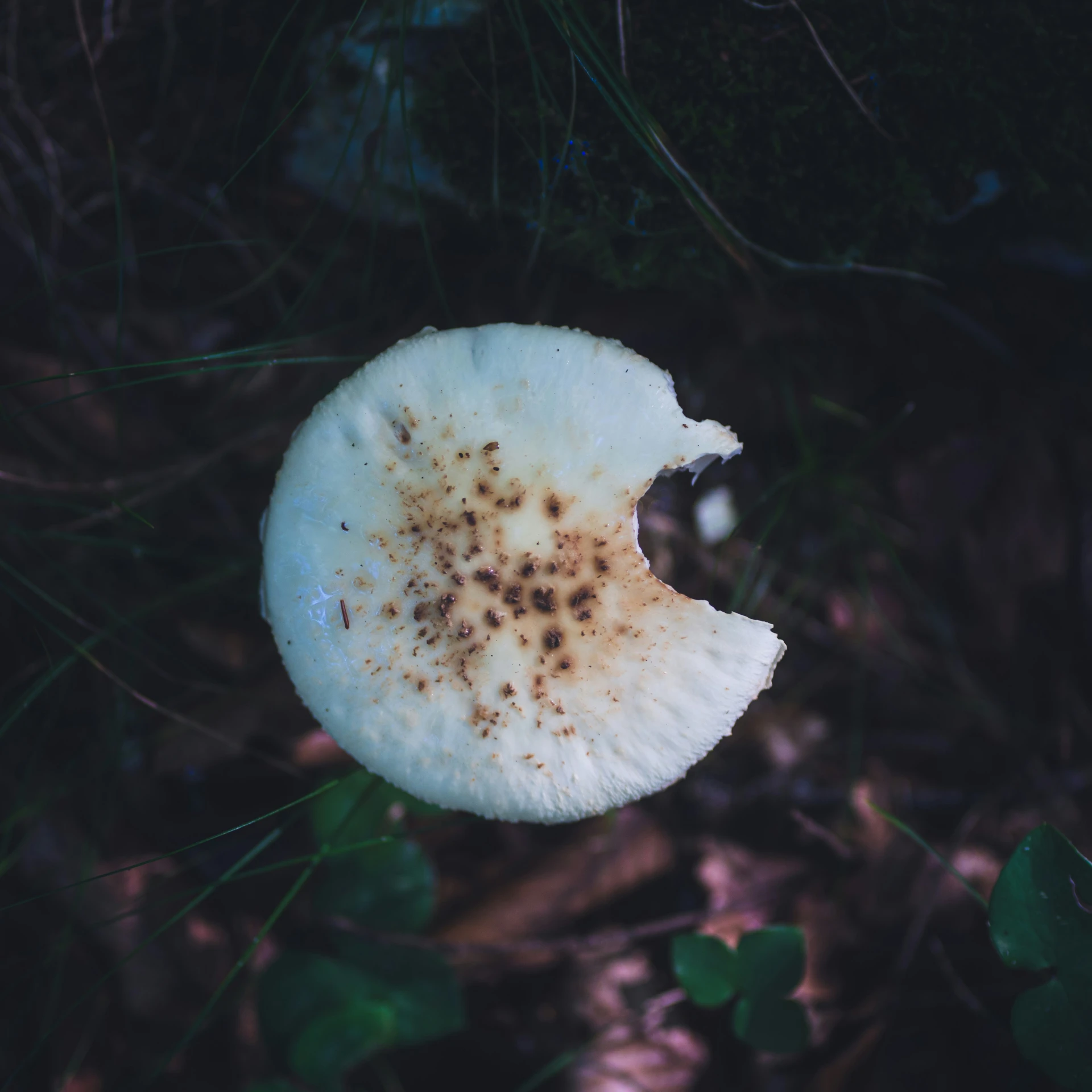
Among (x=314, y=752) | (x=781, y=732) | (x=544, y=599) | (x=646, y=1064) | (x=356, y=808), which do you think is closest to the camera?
(x=544, y=599)

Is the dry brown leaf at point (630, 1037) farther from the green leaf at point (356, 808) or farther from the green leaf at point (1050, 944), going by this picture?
the green leaf at point (1050, 944)

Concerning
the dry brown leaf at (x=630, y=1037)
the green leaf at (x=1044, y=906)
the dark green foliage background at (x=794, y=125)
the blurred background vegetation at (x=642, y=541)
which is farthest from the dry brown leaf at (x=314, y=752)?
the green leaf at (x=1044, y=906)

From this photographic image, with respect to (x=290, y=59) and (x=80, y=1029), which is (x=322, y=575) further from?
(x=80, y=1029)

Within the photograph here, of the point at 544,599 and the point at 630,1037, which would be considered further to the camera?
the point at 630,1037

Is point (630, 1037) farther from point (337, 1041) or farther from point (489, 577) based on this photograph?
point (489, 577)

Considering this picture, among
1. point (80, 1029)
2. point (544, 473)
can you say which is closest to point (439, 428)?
point (544, 473)

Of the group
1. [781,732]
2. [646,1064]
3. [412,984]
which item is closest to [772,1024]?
[646,1064]

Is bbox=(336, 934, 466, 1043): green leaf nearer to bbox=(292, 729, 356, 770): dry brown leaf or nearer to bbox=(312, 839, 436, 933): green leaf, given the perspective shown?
bbox=(312, 839, 436, 933): green leaf
